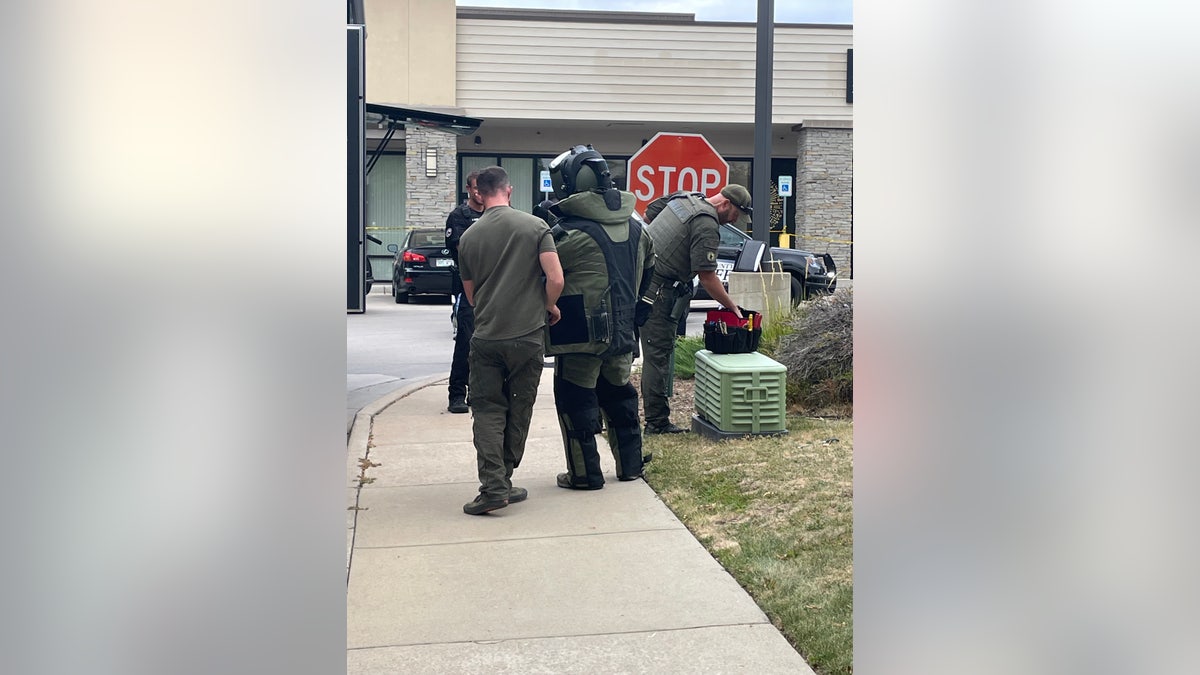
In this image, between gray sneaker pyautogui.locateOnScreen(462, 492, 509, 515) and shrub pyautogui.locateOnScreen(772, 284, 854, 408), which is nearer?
gray sneaker pyautogui.locateOnScreen(462, 492, 509, 515)

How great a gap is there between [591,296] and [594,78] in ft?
71.0

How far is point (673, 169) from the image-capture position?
9617 millimetres

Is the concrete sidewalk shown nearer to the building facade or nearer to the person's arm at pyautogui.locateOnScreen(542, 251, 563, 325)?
the person's arm at pyautogui.locateOnScreen(542, 251, 563, 325)

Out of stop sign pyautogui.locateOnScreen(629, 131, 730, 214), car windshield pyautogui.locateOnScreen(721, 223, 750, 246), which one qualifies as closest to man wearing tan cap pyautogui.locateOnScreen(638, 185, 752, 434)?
stop sign pyautogui.locateOnScreen(629, 131, 730, 214)

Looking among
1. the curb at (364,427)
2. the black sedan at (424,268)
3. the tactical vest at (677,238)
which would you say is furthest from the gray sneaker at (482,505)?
the black sedan at (424,268)

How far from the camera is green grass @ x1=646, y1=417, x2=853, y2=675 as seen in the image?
449cm

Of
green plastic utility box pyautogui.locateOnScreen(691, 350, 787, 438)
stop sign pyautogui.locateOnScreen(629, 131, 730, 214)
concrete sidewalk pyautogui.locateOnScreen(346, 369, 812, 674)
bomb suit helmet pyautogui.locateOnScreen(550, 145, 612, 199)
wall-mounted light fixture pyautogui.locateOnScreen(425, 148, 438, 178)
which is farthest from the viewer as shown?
wall-mounted light fixture pyautogui.locateOnScreen(425, 148, 438, 178)

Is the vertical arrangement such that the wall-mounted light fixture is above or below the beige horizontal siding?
below

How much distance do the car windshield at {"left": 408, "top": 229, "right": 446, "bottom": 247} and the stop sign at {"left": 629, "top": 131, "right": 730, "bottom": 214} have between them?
46.5ft

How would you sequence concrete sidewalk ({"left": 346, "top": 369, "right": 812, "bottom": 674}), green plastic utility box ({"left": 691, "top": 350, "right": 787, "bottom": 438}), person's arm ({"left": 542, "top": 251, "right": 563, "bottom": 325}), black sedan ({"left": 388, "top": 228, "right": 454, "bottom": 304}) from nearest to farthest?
1. concrete sidewalk ({"left": 346, "top": 369, "right": 812, "bottom": 674})
2. person's arm ({"left": 542, "top": 251, "right": 563, "bottom": 325})
3. green plastic utility box ({"left": 691, "top": 350, "right": 787, "bottom": 438})
4. black sedan ({"left": 388, "top": 228, "right": 454, "bottom": 304})

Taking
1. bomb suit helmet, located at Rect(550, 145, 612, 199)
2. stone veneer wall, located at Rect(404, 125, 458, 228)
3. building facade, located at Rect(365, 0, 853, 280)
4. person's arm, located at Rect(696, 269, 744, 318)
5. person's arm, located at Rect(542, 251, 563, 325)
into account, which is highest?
building facade, located at Rect(365, 0, 853, 280)

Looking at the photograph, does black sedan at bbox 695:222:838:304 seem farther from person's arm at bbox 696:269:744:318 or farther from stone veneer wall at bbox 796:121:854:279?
person's arm at bbox 696:269:744:318
